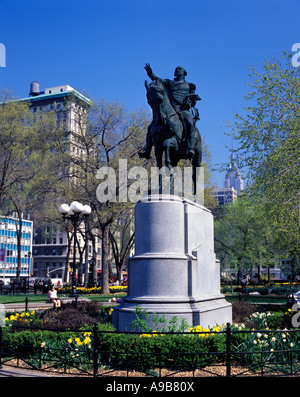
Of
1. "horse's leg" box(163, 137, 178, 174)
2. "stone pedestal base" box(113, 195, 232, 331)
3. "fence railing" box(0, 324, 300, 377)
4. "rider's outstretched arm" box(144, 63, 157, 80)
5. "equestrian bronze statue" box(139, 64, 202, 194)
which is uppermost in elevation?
"rider's outstretched arm" box(144, 63, 157, 80)

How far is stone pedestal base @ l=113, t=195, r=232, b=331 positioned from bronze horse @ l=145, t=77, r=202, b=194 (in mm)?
1415

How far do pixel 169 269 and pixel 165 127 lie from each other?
4178 mm

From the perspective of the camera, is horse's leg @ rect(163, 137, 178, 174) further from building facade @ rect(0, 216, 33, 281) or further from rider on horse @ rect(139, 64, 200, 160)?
building facade @ rect(0, 216, 33, 281)

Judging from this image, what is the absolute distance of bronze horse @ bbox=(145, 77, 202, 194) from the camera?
38.1 ft

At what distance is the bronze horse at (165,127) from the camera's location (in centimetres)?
1162

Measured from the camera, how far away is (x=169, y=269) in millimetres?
10633

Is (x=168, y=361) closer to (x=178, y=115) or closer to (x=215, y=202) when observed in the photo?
(x=178, y=115)

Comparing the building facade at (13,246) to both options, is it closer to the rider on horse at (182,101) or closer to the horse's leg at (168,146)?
the rider on horse at (182,101)

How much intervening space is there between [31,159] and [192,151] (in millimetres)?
30401

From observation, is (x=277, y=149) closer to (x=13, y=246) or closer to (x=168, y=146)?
(x=168, y=146)

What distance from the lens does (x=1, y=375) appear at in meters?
7.92

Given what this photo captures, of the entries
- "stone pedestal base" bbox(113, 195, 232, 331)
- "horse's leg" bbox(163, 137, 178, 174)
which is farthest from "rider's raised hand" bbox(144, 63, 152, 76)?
"stone pedestal base" bbox(113, 195, 232, 331)

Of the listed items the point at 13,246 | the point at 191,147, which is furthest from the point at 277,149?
the point at 13,246
